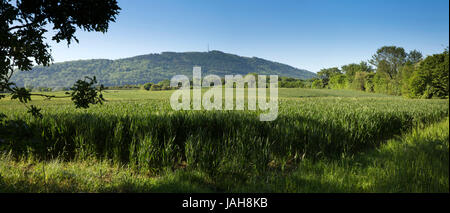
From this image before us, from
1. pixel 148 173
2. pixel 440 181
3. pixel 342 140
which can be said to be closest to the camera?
pixel 440 181

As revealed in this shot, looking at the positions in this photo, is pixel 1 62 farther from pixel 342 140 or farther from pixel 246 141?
pixel 342 140

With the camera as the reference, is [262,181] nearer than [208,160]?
Yes

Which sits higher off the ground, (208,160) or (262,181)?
(208,160)

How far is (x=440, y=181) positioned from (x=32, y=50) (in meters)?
7.33

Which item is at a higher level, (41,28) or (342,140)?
(41,28)

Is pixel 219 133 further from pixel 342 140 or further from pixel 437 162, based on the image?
pixel 437 162

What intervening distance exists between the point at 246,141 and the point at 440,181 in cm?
354

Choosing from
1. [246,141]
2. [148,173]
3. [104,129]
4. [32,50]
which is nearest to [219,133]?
[246,141]

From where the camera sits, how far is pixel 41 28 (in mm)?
3830
